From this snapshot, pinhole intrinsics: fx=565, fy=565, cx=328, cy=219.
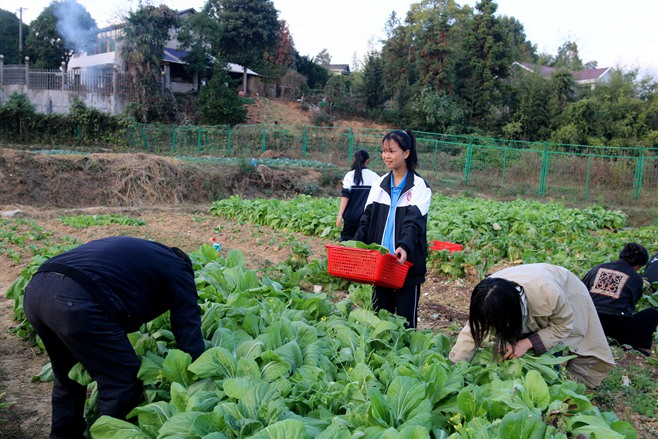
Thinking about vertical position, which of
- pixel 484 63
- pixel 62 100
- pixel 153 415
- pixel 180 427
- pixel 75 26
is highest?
pixel 75 26

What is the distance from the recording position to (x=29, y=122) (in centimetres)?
2636

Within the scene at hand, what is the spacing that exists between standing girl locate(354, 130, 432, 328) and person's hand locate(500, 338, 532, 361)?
97 cm

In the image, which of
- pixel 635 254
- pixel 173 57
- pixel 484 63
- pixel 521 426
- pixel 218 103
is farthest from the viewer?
pixel 173 57

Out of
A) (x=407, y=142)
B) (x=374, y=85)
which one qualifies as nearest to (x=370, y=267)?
(x=407, y=142)

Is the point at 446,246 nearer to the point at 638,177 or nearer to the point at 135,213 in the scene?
the point at 135,213

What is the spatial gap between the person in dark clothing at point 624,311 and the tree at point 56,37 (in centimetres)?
4129

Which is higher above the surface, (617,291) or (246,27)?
(246,27)

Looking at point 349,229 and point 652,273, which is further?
point 652,273

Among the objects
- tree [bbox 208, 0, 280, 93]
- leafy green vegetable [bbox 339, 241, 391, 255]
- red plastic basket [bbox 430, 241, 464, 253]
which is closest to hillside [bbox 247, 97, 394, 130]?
tree [bbox 208, 0, 280, 93]

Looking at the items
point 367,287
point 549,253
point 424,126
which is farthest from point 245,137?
point 367,287

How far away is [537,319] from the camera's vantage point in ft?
10.8

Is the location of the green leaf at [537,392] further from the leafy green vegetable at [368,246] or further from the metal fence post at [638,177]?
the metal fence post at [638,177]

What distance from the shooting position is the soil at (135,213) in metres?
3.85

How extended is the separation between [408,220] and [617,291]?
230cm
